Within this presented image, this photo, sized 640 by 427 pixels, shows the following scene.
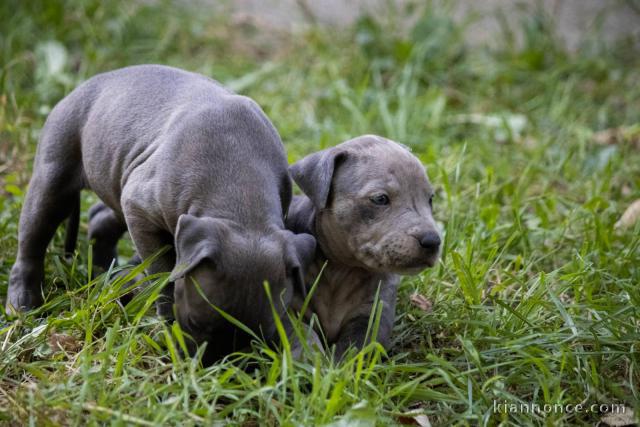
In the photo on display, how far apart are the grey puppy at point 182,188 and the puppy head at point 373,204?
0.80ft

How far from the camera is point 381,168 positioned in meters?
4.73

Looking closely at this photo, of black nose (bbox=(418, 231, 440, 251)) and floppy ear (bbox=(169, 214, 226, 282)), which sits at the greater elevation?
floppy ear (bbox=(169, 214, 226, 282))

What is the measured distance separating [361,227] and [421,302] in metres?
1.03

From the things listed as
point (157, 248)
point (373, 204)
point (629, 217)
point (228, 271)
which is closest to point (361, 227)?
point (373, 204)

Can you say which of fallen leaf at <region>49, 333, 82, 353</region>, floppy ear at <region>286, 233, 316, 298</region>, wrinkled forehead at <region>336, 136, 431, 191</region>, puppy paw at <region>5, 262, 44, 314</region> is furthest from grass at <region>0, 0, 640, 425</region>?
wrinkled forehead at <region>336, 136, 431, 191</region>

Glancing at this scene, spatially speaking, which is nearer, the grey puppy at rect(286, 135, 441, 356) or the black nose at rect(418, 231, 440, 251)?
the black nose at rect(418, 231, 440, 251)

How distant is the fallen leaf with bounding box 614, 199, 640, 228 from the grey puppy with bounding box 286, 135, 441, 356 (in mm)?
2452

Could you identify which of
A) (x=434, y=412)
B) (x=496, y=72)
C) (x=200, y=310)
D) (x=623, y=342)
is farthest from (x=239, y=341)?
(x=496, y=72)

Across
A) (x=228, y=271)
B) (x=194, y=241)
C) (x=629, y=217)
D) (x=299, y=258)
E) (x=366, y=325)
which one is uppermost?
(x=194, y=241)

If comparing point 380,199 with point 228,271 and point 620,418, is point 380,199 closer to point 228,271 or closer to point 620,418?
point 228,271

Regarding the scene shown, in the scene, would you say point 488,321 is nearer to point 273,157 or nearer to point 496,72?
point 273,157

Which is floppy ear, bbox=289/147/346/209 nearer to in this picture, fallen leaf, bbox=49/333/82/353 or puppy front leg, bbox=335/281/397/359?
puppy front leg, bbox=335/281/397/359

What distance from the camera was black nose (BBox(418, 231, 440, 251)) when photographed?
4.43m

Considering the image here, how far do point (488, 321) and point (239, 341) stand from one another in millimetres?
1658
